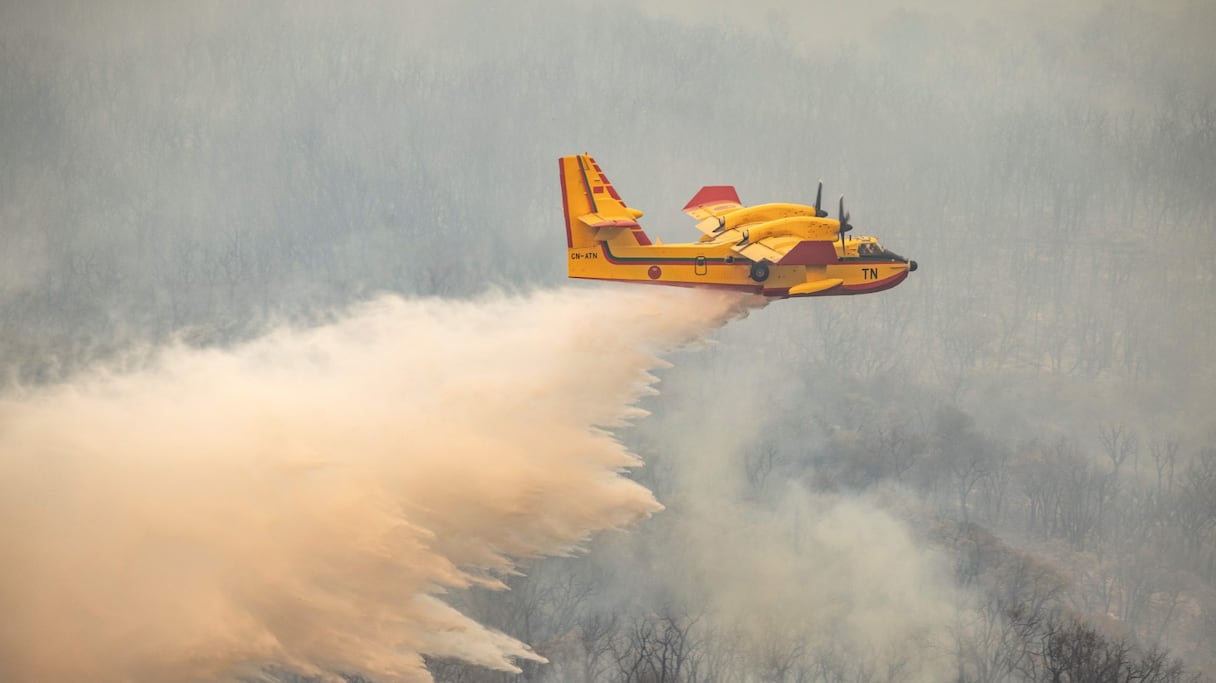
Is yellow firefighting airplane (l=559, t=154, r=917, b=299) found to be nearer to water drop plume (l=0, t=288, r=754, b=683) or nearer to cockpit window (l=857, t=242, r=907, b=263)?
cockpit window (l=857, t=242, r=907, b=263)

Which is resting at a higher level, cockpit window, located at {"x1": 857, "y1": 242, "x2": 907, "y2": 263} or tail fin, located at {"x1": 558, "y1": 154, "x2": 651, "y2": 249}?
tail fin, located at {"x1": 558, "y1": 154, "x2": 651, "y2": 249}

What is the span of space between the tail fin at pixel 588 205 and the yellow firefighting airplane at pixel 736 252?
35 mm

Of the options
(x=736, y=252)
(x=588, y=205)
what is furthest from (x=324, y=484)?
(x=736, y=252)

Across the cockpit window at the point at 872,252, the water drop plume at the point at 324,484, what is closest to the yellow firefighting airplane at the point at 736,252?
the cockpit window at the point at 872,252

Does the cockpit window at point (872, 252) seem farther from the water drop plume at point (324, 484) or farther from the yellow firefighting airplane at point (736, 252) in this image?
the water drop plume at point (324, 484)

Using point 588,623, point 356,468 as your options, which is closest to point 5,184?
point 588,623

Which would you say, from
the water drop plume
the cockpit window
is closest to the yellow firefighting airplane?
the cockpit window

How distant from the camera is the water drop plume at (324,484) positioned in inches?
1838

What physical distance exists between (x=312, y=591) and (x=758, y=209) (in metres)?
20.4

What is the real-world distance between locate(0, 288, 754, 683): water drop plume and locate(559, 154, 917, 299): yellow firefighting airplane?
7.06 feet

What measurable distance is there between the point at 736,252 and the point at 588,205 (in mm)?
5777

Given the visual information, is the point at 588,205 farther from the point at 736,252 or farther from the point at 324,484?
the point at 324,484

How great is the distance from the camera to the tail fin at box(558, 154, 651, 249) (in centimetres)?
5353

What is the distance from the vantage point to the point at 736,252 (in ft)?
172
